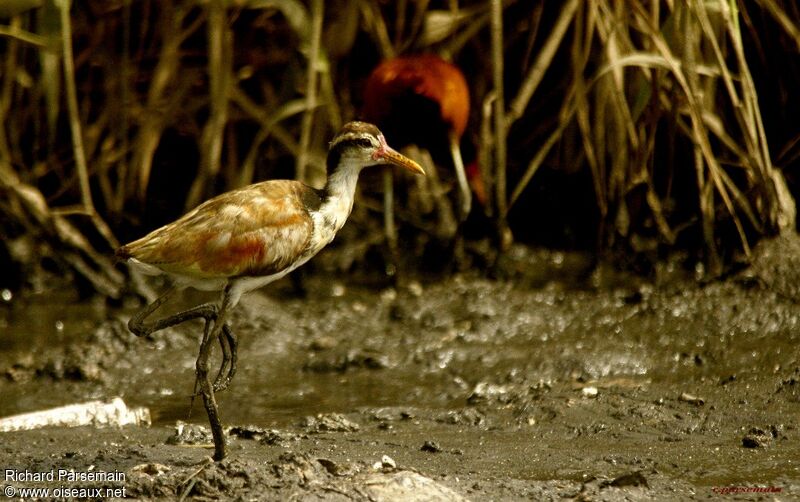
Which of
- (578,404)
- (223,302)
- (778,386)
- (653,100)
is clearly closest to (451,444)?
(578,404)

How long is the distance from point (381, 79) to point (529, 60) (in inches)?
49.7

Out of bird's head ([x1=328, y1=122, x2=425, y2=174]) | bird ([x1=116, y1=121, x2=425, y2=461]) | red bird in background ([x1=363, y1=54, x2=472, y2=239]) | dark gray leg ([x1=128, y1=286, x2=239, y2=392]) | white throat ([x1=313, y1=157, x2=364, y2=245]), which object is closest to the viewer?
bird ([x1=116, y1=121, x2=425, y2=461])

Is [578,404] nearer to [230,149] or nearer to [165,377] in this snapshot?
[165,377]

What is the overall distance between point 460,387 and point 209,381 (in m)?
1.75

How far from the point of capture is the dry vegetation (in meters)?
6.41

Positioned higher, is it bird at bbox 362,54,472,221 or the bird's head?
the bird's head

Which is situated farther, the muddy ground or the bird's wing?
the bird's wing

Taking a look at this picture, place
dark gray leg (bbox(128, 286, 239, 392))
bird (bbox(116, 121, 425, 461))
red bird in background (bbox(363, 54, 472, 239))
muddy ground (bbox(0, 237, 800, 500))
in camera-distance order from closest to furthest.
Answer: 1. muddy ground (bbox(0, 237, 800, 500))
2. bird (bbox(116, 121, 425, 461))
3. dark gray leg (bbox(128, 286, 239, 392))
4. red bird in background (bbox(363, 54, 472, 239))

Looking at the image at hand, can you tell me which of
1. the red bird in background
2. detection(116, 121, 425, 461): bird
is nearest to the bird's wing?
detection(116, 121, 425, 461): bird

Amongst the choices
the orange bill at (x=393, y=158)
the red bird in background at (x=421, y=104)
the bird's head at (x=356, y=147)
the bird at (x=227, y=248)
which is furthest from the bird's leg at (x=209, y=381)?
the red bird in background at (x=421, y=104)

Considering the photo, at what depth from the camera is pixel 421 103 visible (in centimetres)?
665

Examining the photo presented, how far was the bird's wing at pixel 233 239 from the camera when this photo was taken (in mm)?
4445

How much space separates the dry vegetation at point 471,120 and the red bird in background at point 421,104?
19 cm

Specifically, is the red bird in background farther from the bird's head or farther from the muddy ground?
the bird's head
